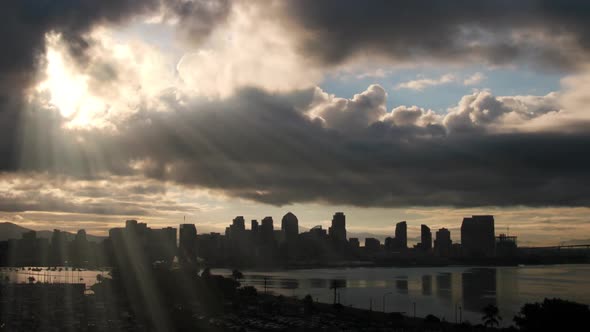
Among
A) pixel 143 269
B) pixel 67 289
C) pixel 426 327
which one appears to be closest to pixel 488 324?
pixel 426 327

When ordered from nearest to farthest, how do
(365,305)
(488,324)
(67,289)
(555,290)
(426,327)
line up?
(426,327) < (488,324) < (365,305) < (67,289) < (555,290)

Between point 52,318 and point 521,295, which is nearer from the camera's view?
point 52,318

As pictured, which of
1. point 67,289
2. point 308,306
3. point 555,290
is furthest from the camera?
point 555,290

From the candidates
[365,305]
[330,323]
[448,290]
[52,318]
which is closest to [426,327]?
[330,323]

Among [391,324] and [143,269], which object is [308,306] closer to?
[391,324]

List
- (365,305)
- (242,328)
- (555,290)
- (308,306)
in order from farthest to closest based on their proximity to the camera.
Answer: (555,290) → (365,305) → (308,306) → (242,328)

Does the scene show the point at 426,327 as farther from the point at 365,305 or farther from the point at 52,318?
the point at 52,318
